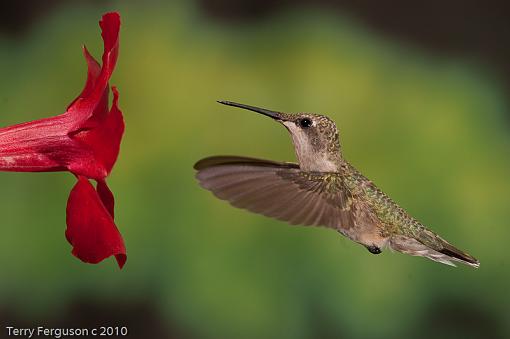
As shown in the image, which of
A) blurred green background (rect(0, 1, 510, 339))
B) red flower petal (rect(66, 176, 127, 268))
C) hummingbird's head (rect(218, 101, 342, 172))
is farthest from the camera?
blurred green background (rect(0, 1, 510, 339))

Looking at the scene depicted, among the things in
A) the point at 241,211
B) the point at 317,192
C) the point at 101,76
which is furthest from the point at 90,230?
the point at 241,211

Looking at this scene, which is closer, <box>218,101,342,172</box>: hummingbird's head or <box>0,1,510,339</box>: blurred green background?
<box>218,101,342,172</box>: hummingbird's head

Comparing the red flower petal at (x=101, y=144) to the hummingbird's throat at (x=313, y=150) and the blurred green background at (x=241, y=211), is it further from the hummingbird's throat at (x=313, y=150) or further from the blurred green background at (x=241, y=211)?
the blurred green background at (x=241, y=211)

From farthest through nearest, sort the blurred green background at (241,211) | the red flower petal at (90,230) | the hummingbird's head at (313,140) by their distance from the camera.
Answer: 1. the blurred green background at (241,211)
2. the hummingbird's head at (313,140)
3. the red flower petal at (90,230)

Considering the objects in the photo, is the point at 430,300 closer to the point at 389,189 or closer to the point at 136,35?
the point at 389,189

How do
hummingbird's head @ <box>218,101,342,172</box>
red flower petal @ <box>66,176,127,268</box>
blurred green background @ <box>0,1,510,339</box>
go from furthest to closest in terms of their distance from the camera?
blurred green background @ <box>0,1,510,339</box>, hummingbird's head @ <box>218,101,342,172</box>, red flower petal @ <box>66,176,127,268</box>

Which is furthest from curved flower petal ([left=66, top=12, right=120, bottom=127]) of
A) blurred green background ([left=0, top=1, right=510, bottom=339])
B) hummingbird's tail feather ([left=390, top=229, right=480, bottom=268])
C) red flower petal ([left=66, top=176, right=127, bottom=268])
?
blurred green background ([left=0, top=1, right=510, bottom=339])

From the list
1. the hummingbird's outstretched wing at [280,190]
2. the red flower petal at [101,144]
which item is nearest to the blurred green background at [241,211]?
the hummingbird's outstretched wing at [280,190]

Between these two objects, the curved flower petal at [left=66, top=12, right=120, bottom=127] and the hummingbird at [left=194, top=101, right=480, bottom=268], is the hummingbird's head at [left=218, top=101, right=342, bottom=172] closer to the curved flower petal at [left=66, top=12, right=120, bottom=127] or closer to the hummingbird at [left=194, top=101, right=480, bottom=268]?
the hummingbird at [left=194, top=101, right=480, bottom=268]

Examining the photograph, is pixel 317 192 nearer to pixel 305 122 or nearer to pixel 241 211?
pixel 305 122
